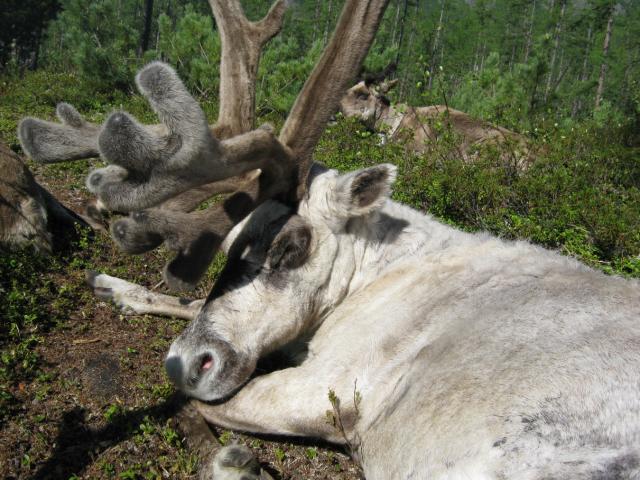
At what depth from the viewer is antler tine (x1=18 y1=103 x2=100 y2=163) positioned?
382 cm

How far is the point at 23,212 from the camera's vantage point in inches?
203

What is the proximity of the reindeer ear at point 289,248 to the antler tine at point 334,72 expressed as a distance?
1.89 ft

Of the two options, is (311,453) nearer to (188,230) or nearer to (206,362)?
(206,362)

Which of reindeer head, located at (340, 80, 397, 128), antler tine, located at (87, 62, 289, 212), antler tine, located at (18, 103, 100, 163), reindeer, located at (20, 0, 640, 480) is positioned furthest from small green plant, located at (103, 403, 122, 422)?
reindeer head, located at (340, 80, 397, 128)

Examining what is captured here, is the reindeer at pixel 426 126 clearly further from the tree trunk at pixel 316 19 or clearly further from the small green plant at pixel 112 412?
the tree trunk at pixel 316 19

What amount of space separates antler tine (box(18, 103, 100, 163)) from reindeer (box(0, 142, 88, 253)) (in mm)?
1366

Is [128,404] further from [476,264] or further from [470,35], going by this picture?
[470,35]

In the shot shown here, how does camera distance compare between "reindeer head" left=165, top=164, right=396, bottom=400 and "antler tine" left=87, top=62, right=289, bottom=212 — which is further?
"reindeer head" left=165, top=164, right=396, bottom=400

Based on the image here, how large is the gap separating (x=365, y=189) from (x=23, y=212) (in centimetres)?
325

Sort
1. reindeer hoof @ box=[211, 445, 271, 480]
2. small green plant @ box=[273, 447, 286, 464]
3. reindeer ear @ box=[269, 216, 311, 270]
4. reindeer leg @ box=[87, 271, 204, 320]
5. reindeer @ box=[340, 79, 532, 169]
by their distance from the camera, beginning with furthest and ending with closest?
reindeer @ box=[340, 79, 532, 169], reindeer leg @ box=[87, 271, 204, 320], reindeer ear @ box=[269, 216, 311, 270], small green plant @ box=[273, 447, 286, 464], reindeer hoof @ box=[211, 445, 271, 480]

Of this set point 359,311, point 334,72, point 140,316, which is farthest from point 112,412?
point 334,72

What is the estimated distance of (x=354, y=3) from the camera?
12.9 feet

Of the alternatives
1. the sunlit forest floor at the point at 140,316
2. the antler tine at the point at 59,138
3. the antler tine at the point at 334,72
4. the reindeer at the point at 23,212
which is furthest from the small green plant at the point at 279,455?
the reindeer at the point at 23,212

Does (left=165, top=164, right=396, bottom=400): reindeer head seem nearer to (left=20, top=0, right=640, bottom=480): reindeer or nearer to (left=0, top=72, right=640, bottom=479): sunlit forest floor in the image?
(left=20, top=0, right=640, bottom=480): reindeer
